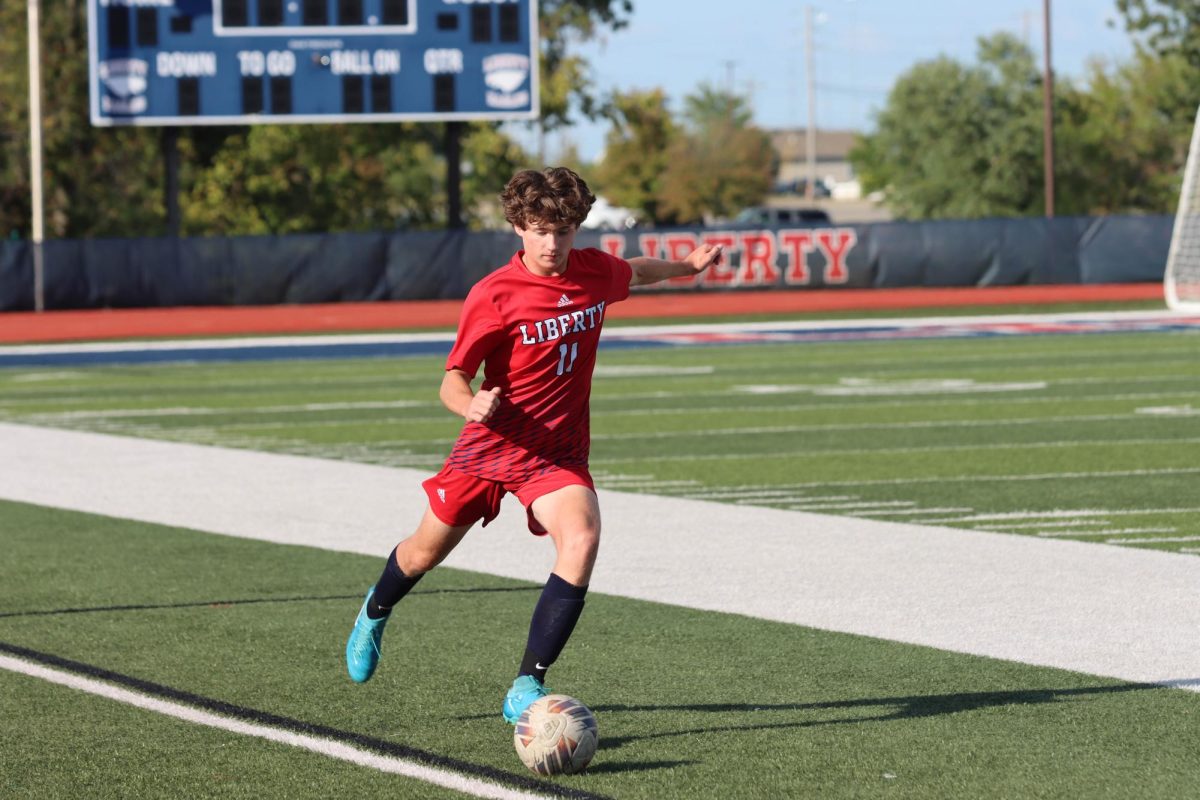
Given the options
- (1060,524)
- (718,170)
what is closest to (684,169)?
(718,170)

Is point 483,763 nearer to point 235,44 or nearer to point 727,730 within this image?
point 727,730

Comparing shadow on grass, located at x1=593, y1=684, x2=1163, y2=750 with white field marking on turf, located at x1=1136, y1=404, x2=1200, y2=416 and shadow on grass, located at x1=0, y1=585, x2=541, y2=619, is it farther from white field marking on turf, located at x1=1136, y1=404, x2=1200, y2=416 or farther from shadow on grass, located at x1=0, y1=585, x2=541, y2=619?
white field marking on turf, located at x1=1136, y1=404, x2=1200, y2=416

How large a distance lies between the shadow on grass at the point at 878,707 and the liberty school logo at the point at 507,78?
89.0 feet

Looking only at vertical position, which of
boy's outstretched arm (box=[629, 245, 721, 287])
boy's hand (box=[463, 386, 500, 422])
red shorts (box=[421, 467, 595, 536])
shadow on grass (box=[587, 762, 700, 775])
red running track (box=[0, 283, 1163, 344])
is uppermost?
boy's outstretched arm (box=[629, 245, 721, 287])

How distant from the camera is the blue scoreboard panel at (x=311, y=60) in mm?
32094

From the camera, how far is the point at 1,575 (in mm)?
9078

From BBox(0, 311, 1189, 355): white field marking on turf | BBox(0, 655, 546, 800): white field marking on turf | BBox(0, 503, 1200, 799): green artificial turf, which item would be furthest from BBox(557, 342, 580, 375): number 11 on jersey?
BBox(0, 311, 1189, 355): white field marking on turf

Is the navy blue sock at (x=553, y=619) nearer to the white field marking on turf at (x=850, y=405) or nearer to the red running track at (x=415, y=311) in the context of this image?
the white field marking on turf at (x=850, y=405)

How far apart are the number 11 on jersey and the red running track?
2641 centimetres

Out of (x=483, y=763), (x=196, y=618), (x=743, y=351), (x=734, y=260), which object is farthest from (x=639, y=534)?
(x=734, y=260)

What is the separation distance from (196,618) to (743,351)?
18132 millimetres

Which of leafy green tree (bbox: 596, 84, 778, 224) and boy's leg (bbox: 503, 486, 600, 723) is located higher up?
leafy green tree (bbox: 596, 84, 778, 224)

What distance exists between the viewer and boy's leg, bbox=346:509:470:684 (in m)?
5.98

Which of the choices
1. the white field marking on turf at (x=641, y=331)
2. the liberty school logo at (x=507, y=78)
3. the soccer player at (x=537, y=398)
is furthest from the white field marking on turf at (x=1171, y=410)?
the liberty school logo at (x=507, y=78)
